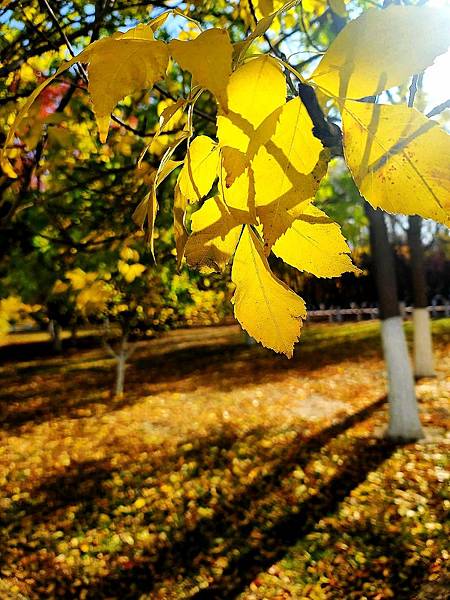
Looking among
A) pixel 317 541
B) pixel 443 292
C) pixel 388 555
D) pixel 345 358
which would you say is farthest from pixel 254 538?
pixel 443 292

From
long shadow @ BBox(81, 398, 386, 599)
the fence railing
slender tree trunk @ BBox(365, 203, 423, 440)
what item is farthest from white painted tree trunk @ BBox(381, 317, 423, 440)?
the fence railing

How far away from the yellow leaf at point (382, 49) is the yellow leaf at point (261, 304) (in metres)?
0.13

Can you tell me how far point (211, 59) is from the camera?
310 mm

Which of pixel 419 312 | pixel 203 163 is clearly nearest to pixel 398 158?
pixel 203 163

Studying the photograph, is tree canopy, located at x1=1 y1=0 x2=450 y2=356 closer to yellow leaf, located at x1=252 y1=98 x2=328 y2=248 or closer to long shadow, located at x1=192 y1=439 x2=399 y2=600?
yellow leaf, located at x1=252 y1=98 x2=328 y2=248

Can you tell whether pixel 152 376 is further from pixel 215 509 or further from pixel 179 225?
pixel 179 225

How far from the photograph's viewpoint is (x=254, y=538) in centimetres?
556

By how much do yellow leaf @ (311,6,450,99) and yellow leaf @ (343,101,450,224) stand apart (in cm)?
2

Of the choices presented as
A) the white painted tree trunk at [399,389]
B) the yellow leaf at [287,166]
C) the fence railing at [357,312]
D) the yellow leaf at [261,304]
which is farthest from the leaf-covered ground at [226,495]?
the fence railing at [357,312]

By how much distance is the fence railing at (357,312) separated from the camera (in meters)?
24.8

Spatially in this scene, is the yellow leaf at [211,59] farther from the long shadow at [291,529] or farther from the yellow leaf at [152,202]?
the long shadow at [291,529]

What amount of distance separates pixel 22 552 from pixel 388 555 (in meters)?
3.77

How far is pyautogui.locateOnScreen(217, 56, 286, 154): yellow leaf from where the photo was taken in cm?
36

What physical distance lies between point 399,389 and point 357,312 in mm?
19048
